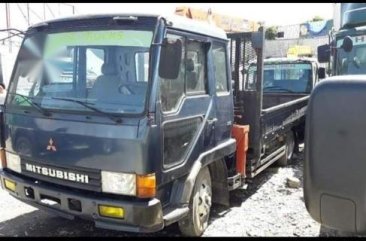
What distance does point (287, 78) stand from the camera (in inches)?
333

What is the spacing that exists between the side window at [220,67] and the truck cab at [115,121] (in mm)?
174

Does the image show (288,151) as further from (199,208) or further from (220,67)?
(199,208)

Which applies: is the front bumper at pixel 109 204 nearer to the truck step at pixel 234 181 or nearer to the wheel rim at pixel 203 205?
the wheel rim at pixel 203 205

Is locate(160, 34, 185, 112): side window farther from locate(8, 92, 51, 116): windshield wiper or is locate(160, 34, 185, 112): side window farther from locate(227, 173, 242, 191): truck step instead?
locate(227, 173, 242, 191): truck step

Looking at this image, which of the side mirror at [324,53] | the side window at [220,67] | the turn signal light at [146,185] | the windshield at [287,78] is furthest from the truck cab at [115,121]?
the windshield at [287,78]

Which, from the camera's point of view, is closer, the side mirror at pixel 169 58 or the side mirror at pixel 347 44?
the side mirror at pixel 169 58

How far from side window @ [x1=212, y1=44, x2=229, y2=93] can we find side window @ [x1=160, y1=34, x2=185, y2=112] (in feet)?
2.45

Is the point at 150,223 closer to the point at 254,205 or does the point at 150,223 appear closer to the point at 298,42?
the point at 254,205

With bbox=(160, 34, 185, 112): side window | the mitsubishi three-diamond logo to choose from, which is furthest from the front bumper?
bbox=(160, 34, 185, 112): side window

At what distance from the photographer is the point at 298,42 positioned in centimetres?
2861

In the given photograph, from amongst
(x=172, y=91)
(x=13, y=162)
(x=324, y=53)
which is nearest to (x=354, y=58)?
(x=324, y=53)

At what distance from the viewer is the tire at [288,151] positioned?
711 centimetres

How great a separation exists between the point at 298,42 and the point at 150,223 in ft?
90.1

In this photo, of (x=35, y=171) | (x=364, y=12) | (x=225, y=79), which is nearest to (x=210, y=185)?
(x=225, y=79)
